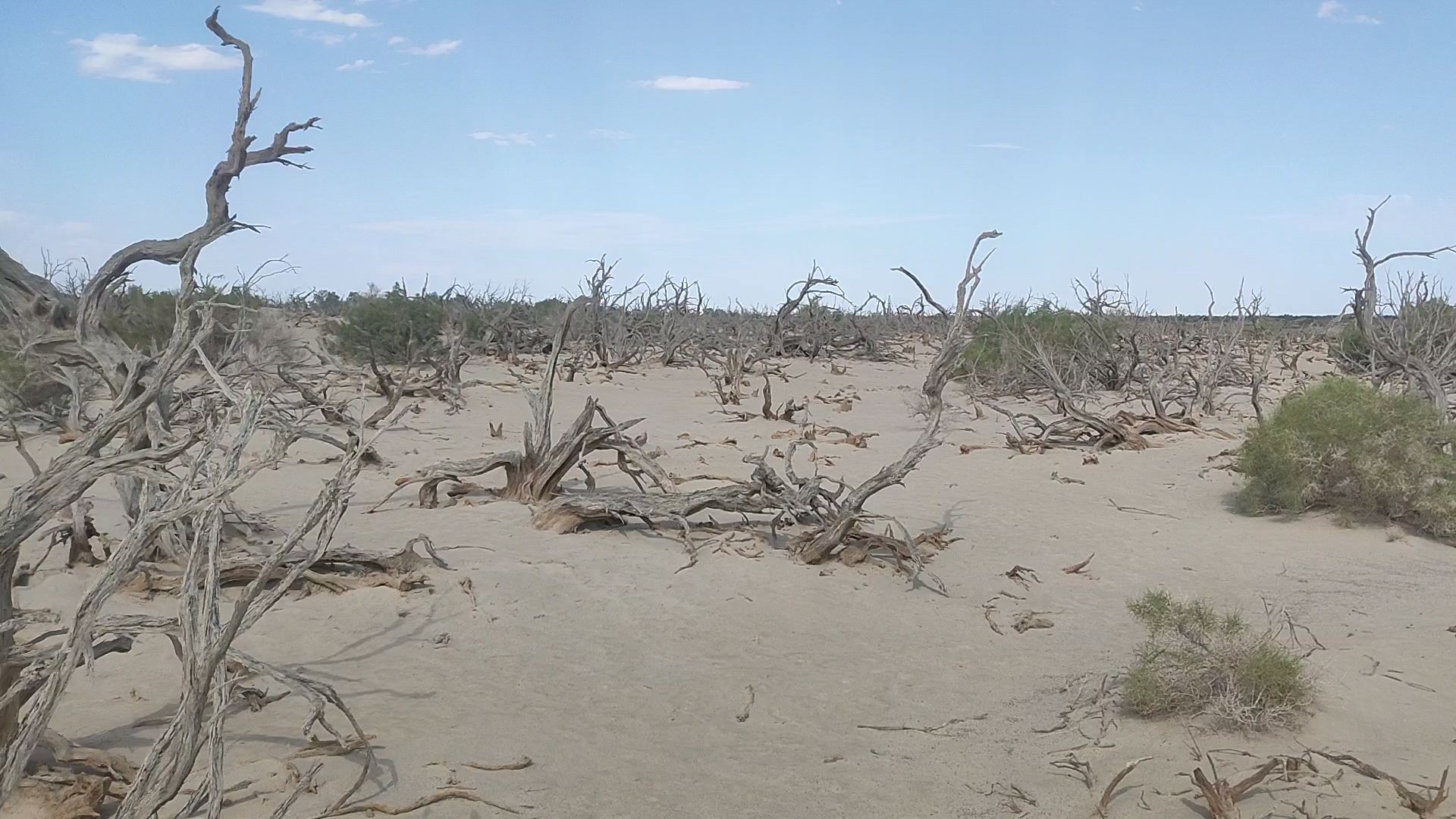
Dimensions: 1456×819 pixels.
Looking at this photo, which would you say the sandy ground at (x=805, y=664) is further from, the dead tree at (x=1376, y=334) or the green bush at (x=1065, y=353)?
the green bush at (x=1065, y=353)

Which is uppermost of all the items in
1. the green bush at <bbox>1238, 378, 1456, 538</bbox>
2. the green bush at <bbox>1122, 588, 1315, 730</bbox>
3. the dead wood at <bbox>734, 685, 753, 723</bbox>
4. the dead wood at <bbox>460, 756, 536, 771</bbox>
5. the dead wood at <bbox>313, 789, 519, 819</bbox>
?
the green bush at <bbox>1238, 378, 1456, 538</bbox>

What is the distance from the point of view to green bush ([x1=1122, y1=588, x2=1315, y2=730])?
362cm

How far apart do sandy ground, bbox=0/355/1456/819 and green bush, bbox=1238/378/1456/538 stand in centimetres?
20

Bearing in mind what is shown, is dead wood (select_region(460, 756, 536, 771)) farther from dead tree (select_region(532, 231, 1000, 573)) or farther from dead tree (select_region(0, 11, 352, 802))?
dead tree (select_region(532, 231, 1000, 573))

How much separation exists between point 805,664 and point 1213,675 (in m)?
1.84

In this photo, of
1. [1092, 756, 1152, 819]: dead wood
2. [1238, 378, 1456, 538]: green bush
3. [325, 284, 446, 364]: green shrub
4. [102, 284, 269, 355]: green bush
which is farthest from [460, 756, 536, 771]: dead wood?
[325, 284, 446, 364]: green shrub

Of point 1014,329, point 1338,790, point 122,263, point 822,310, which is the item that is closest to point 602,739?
point 1338,790

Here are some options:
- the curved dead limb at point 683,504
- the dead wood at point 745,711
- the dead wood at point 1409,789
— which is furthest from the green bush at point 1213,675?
the curved dead limb at point 683,504

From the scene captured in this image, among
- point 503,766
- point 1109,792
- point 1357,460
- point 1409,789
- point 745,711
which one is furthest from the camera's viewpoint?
point 1357,460

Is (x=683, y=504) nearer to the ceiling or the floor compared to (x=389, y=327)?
nearer to the floor

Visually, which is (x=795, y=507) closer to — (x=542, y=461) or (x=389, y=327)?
(x=542, y=461)

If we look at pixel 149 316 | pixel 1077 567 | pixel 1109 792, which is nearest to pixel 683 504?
pixel 1077 567

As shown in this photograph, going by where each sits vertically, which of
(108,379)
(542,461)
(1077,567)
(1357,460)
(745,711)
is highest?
(108,379)

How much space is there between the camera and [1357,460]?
7.16 meters
